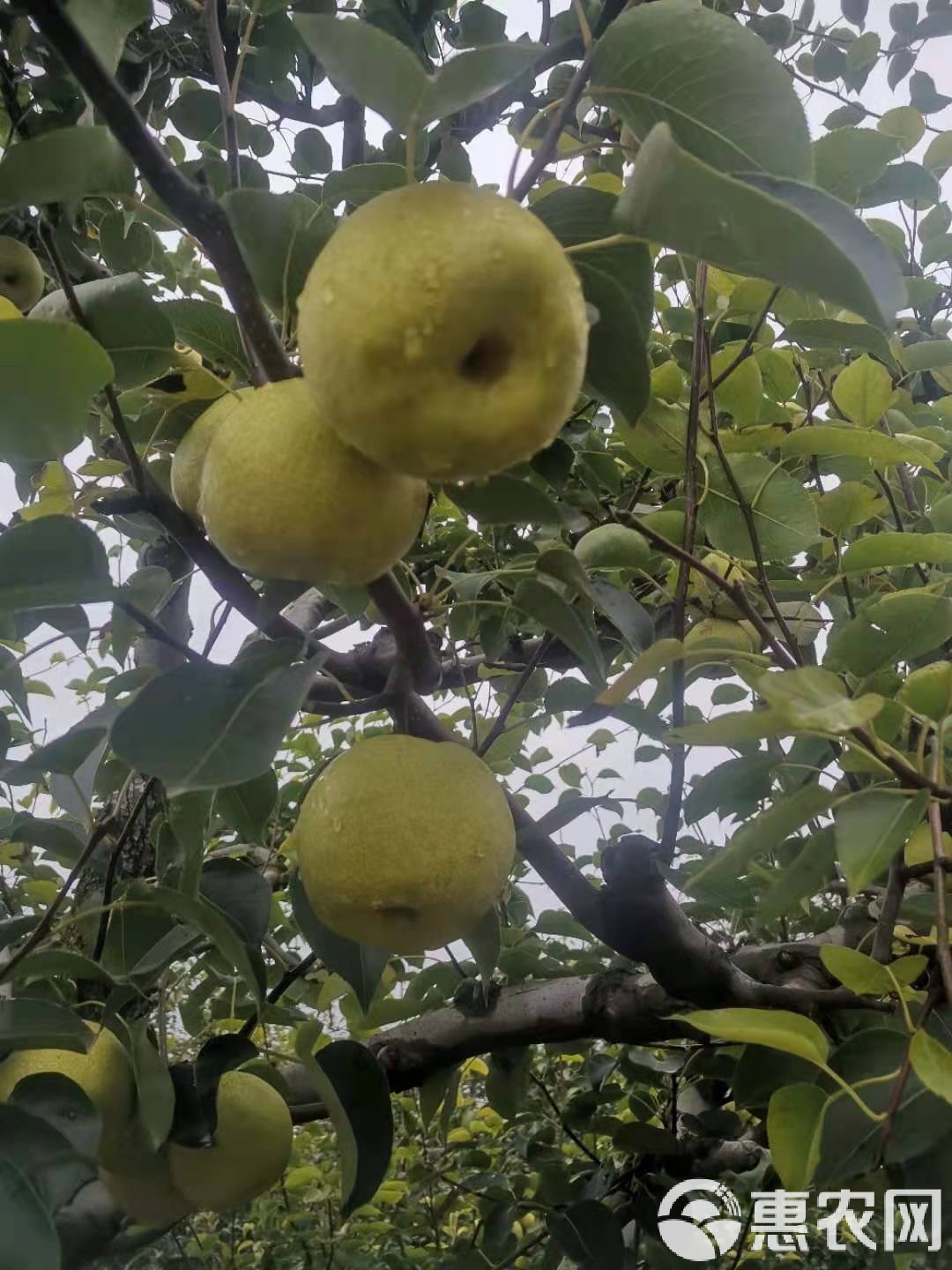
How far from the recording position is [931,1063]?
625mm

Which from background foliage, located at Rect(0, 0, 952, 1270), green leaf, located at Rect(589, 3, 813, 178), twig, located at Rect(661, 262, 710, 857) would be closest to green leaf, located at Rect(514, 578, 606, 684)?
background foliage, located at Rect(0, 0, 952, 1270)

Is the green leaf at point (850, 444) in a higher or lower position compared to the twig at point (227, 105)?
lower

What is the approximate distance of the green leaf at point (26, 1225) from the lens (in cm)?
62

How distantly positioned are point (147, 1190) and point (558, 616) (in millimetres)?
680

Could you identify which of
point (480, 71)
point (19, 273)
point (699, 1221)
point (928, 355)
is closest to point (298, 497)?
point (480, 71)

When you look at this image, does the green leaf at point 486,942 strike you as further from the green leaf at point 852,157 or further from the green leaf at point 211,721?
the green leaf at point 852,157

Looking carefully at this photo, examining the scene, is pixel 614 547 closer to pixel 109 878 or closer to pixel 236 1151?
pixel 109 878

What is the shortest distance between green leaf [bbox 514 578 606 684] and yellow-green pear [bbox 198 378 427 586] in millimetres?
178

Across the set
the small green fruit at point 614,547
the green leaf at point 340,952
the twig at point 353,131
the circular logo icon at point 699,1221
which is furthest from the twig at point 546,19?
the circular logo icon at point 699,1221

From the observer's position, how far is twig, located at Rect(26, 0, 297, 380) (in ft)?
1.52

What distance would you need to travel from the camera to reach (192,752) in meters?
0.56

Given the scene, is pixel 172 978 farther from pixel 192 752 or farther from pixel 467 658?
pixel 192 752

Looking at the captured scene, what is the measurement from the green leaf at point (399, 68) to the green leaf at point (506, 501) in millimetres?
267

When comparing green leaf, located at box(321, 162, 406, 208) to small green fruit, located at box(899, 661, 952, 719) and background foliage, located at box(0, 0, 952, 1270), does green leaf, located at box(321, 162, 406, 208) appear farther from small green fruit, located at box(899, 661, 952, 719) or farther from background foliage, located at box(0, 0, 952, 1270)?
small green fruit, located at box(899, 661, 952, 719)
